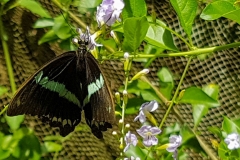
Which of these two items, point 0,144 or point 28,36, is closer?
point 0,144

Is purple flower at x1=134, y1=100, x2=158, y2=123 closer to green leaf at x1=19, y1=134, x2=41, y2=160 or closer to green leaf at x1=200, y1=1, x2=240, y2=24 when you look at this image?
green leaf at x1=200, y1=1, x2=240, y2=24

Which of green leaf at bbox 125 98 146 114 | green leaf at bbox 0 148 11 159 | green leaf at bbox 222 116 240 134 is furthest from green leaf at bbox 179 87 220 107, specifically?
green leaf at bbox 0 148 11 159

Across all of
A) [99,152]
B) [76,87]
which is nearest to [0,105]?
[99,152]

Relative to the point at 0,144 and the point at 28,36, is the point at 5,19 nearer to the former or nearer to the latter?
the point at 28,36

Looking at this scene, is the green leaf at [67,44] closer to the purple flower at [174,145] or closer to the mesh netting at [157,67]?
the mesh netting at [157,67]

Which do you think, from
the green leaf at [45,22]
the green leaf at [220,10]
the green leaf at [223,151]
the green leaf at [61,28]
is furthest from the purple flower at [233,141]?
the green leaf at [45,22]

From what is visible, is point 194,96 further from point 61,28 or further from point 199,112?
point 61,28
